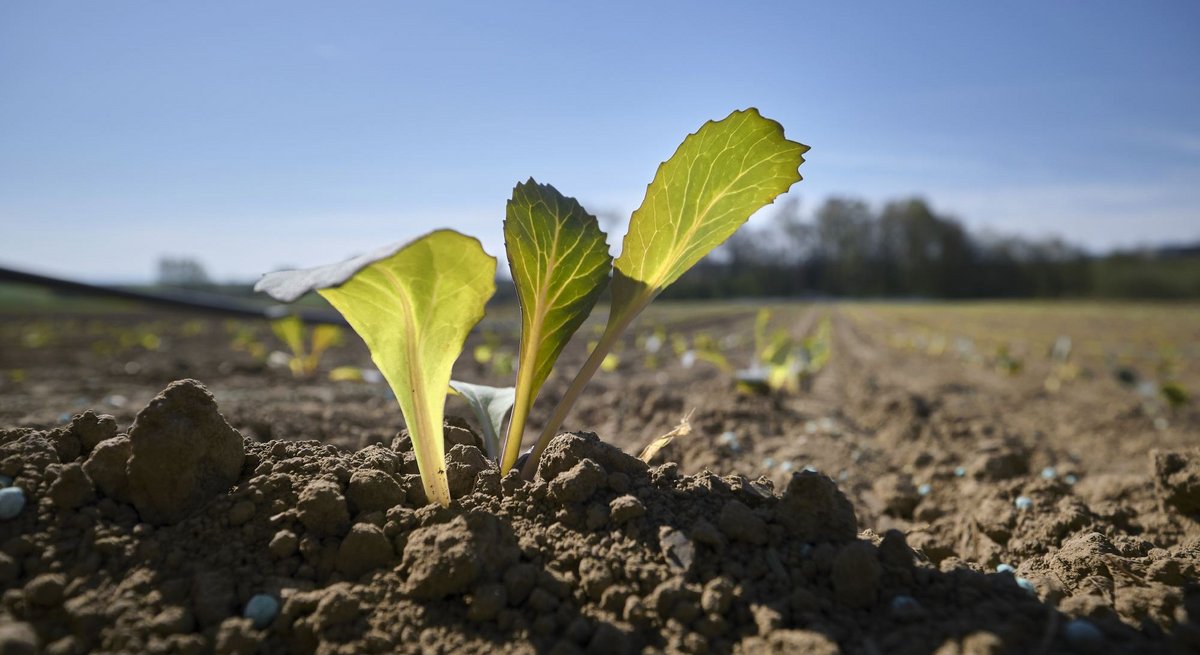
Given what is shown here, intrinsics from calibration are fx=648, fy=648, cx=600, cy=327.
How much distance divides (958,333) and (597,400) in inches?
649

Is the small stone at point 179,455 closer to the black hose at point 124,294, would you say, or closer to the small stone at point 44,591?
the small stone at point 44,591

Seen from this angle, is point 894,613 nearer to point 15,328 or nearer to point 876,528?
point 876,528

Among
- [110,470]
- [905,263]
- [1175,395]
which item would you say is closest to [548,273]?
[110,470]

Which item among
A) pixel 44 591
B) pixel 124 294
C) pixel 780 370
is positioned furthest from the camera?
pixel 124 294

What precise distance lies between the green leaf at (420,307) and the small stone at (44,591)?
54cm

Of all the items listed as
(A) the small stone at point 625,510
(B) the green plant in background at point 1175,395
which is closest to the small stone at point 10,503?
(A) the small stone at point 625,510

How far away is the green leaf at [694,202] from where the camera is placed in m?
1.38

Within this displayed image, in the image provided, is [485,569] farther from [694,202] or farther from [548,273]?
[694,202]

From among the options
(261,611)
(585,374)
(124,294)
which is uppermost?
(124,294)

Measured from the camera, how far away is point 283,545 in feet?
3.77

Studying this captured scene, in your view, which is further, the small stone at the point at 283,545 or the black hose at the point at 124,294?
the black hose at the point at 124,294

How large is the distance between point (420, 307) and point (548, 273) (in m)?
0.29

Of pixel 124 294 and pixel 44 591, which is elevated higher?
pixel 124 294

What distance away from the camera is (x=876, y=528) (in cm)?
202
